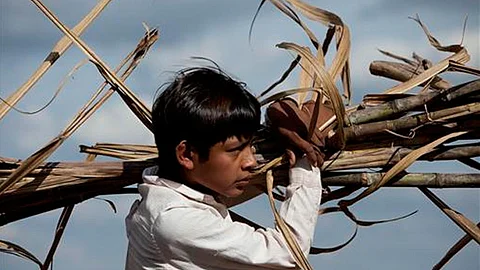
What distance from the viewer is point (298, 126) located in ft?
6.64

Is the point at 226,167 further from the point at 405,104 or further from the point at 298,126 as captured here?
the point at 405,104

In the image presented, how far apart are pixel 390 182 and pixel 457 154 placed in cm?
10

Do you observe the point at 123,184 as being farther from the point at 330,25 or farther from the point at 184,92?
the point at 330,25

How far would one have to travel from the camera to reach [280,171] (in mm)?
2061

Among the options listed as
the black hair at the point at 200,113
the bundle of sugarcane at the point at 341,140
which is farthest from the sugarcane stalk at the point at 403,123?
the black hair at the point at 200,113

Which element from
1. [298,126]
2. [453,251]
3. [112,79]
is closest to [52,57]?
[112,79]

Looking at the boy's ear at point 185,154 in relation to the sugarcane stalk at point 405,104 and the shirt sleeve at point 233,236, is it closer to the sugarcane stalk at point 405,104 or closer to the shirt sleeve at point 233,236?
the shirt sleeve at point 233,236

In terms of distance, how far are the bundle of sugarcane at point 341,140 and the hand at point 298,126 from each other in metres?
0.01

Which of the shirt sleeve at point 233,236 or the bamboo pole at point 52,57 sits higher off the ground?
the bamboo pole at point 52,57

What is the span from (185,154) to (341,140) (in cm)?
22

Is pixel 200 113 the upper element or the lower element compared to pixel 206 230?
upper

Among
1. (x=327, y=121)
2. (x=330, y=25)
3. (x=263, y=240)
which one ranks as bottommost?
(x=263, y=240)

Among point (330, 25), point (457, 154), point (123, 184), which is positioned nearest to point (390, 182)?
point (457, 154)

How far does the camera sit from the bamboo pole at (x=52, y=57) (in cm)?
208
